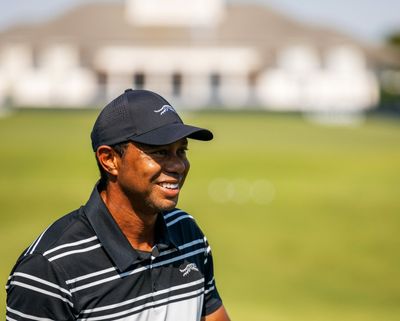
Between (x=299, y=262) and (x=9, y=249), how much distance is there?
3.99m

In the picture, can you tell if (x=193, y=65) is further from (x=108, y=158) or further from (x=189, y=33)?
(x=108, y=158)

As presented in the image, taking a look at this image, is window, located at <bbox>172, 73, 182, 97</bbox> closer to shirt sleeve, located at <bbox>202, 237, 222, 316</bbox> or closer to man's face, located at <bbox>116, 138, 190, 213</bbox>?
shirt sleeve, located at <bbox>202, 237, 222, 316</bbox>

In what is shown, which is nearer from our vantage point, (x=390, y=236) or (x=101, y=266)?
(x=101, y=266)

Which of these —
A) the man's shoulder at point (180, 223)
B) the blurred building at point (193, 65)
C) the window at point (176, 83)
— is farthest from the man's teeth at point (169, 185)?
the window at point (176, 83)

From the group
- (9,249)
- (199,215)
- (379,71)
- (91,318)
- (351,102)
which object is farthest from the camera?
(379,71)

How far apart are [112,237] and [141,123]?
40cm

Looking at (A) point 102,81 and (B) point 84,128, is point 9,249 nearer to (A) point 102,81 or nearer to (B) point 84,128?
(B) point 84,128

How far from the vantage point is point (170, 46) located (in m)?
94.8

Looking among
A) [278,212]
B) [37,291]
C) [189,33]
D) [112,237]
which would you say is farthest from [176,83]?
[37,291]

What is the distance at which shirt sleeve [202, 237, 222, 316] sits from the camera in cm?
368

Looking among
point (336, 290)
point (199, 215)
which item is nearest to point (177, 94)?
point (199, 215)

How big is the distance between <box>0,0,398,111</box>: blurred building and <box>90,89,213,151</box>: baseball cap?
272 ft

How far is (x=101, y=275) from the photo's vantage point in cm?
322

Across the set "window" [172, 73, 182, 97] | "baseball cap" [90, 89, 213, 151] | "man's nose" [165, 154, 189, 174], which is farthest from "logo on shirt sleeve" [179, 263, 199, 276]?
"window" [172, 73, 182, 97]
